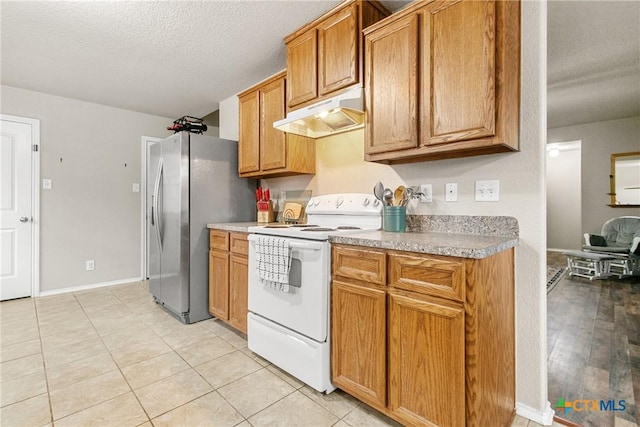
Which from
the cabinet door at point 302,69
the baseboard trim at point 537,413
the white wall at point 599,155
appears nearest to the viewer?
the baseboard trim at point 537,413

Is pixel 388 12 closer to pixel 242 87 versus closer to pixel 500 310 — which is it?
pixel 242 87

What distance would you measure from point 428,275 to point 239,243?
164 cm

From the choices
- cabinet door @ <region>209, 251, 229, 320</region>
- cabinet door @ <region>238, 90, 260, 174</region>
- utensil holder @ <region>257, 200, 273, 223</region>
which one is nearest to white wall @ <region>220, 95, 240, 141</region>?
cabinet door @ <region>238, 90, 260, 174</region>

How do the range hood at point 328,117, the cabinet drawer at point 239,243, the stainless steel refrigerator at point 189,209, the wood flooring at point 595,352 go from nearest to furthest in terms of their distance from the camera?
the wood flooring at point 595,352, the range hood at point 328,117, the cabinet drawer at point 239,243, the stainless steel refrigerator at point 189,209

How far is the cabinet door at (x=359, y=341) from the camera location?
149 cm

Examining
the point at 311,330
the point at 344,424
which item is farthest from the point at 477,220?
the point at 344,424

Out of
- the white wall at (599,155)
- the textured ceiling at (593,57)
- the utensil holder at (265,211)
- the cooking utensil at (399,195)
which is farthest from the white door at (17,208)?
the white wall at (599,155)

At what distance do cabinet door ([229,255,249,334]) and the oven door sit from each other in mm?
467

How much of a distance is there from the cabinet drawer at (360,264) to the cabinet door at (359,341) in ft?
0.19

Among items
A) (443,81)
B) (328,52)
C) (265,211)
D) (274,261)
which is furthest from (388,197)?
(265,211)

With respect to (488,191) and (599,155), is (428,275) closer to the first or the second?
(488,191)

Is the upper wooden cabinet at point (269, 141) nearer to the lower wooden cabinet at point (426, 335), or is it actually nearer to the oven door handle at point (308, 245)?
the oven door handle at point (308, 245)

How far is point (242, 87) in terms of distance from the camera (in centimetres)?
348

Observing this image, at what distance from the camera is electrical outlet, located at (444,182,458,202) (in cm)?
187
